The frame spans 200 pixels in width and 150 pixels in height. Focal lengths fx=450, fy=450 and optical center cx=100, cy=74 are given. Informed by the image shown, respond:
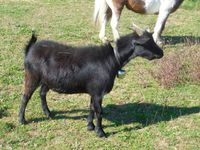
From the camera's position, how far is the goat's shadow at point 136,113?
711 cm

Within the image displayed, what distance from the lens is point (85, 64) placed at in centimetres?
640

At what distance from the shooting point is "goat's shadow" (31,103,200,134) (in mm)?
7113

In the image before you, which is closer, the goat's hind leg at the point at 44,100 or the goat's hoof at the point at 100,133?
the goat's hoof at the point at 100,133

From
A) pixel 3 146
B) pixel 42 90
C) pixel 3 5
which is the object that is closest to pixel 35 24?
pixel 3 5

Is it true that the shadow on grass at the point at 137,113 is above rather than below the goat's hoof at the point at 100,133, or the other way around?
below

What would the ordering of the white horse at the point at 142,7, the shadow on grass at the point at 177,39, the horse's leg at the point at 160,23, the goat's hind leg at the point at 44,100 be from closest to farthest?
the goat's hind leg at the point at 44,100
the white horse at the point at 142,7
the horse's leg at the point at 160,23
the shadow on grass at the point at 177,39

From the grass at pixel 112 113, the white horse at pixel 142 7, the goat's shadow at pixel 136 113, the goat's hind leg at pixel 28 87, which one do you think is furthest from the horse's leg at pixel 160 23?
the goat's hind leg at pixel 28 87

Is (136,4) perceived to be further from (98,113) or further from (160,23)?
(98,113)

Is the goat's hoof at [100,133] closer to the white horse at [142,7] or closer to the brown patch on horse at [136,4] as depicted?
→ the white horse at [142,7]

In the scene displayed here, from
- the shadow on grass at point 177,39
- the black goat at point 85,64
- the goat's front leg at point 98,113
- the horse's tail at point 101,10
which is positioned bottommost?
the shadow on grass at point 177,39

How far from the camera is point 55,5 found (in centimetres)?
1541

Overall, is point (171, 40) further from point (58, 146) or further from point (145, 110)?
point (58, 146)

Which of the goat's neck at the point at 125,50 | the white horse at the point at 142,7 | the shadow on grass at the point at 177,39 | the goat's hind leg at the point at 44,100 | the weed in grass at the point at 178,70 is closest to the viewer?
the goat's neck at the point at 125,50

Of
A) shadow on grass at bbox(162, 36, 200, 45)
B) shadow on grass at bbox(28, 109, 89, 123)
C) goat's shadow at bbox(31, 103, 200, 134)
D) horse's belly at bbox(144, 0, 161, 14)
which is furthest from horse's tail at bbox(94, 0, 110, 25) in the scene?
shadow on grass at bbox(28, 109, 89, 123)
